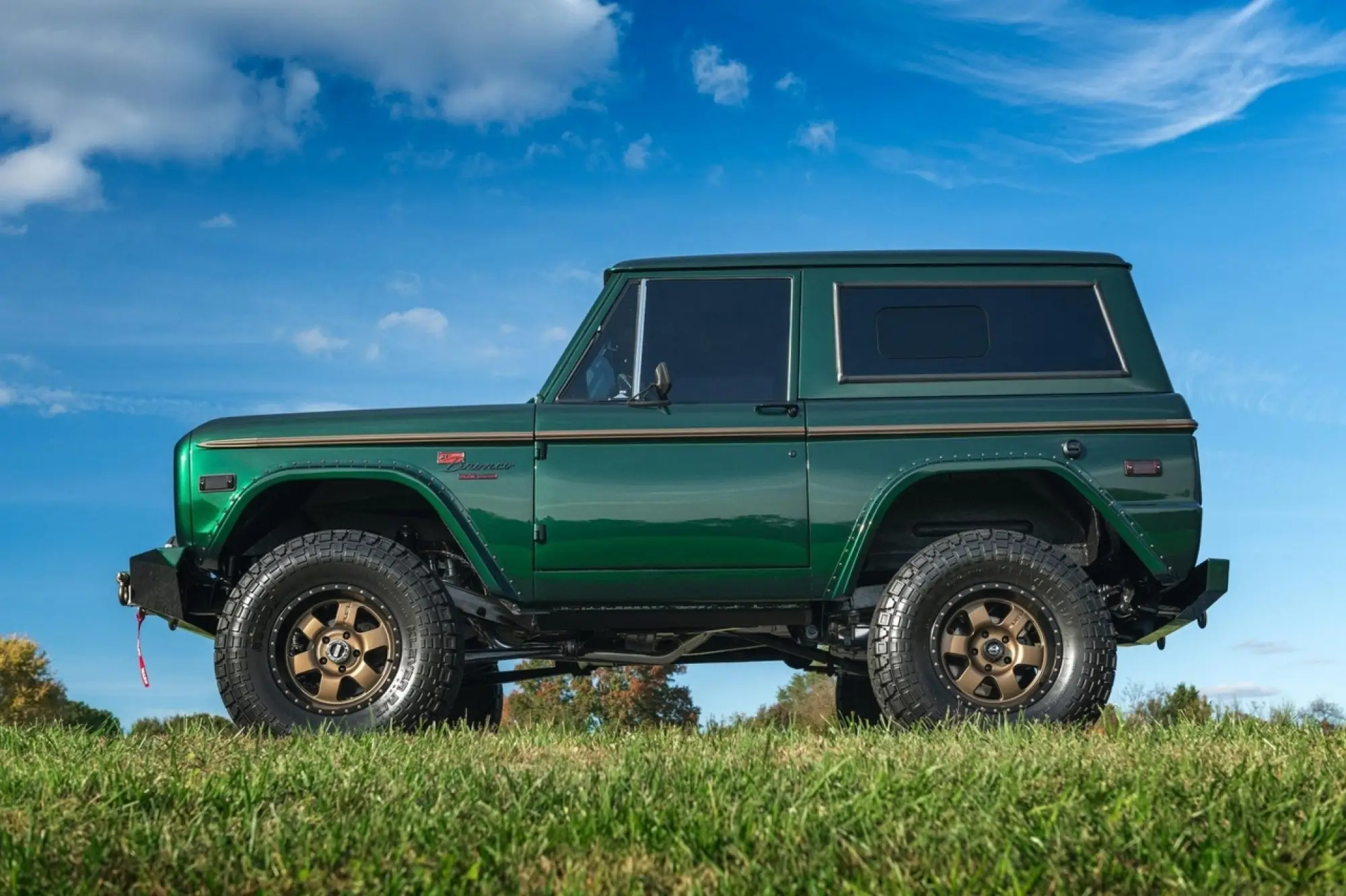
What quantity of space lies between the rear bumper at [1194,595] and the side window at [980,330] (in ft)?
3.73

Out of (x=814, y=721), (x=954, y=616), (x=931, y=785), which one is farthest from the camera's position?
(x=814, y=721)

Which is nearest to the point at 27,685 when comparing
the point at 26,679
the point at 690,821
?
the point at 26,679

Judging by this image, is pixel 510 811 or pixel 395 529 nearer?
pixel 510 811

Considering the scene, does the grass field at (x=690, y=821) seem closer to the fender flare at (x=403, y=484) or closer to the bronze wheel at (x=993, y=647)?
the bronze wheel at (x=993, y=647)

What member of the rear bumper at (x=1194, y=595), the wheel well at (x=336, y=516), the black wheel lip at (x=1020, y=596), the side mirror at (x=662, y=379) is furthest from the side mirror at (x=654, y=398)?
the rear bumper at (x=1194, y=595)

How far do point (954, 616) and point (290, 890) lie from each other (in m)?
4.03

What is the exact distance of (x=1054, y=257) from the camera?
7074 millimetres

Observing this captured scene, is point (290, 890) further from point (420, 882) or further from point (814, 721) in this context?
point (814, 721)

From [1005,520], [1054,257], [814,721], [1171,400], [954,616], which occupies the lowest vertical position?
[814,721]

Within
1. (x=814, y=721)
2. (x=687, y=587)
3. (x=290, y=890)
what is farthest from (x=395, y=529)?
(x=290, y=890)

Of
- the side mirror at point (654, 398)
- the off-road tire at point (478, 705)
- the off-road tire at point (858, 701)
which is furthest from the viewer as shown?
the off-road tire at point (858, 701)

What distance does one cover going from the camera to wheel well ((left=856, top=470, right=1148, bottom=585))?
6.94m

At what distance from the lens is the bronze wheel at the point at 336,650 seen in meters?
6.62

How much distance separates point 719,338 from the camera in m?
6.84
